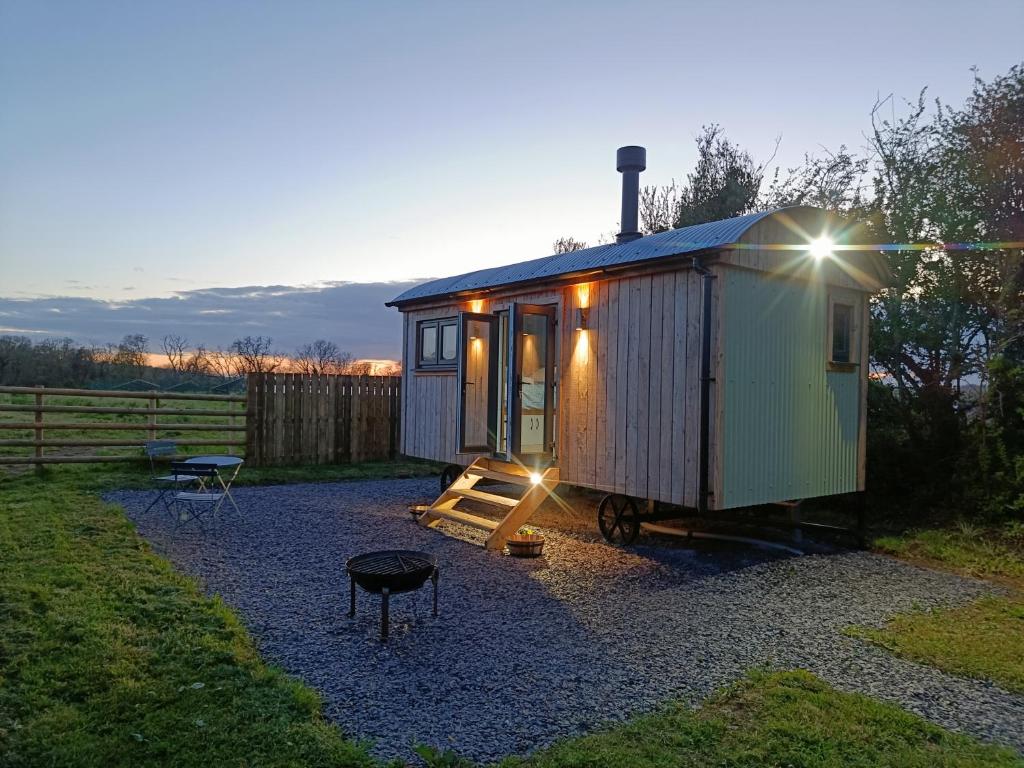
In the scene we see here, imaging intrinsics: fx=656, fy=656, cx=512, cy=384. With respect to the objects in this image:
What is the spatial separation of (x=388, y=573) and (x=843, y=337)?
6041 millimetres

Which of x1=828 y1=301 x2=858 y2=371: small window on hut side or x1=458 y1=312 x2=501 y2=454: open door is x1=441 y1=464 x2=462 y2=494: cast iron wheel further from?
x1=828 y1=301 x2=858 y2=371: small window on hut side

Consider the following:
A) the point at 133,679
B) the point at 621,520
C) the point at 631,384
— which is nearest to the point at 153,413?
the point at 621,520

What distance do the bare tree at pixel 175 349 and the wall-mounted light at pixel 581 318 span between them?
2183cm

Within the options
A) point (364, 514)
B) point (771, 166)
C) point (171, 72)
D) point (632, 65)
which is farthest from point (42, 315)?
point (771, 166)

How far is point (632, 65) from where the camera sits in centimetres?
945

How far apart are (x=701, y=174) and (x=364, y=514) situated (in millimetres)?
12421

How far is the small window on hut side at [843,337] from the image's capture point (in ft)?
24.3

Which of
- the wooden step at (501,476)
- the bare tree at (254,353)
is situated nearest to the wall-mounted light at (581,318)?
the wooden step at (501,476)

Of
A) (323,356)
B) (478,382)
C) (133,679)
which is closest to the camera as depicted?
(133,679)

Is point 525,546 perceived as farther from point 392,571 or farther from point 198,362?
point 198,362

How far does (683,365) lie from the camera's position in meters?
6.22

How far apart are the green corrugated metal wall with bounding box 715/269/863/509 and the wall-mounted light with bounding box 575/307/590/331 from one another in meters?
1.71

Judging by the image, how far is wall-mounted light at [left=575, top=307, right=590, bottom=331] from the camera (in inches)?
288

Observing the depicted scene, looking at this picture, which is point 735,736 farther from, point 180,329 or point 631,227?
point 180,329
